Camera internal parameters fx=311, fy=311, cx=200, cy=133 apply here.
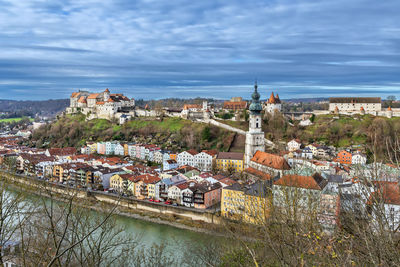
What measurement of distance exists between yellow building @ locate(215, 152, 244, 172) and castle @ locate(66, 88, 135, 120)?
1851 cm

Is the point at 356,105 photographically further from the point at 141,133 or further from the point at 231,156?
the point at 141,133

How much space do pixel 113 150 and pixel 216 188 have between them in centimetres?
1589

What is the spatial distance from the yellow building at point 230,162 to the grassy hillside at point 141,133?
14.2 feet

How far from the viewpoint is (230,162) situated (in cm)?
2134

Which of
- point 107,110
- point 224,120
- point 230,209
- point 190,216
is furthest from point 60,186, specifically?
point 107,110

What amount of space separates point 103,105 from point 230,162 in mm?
22541

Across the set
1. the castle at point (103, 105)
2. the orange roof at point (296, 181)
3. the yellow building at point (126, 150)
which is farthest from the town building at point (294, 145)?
the castle at point (103, 105)

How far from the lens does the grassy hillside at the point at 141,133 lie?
27234 mm

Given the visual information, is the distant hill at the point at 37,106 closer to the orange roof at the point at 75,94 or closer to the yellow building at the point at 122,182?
the orange roof at the point at 75,94

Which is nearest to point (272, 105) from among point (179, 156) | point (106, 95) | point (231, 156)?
point (231, 156)

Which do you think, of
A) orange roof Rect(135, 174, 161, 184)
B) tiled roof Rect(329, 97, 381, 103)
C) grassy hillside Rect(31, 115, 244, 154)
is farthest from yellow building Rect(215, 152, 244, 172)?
tiled roof Rect(329, 97, 381, 103)

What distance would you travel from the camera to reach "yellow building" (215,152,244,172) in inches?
829

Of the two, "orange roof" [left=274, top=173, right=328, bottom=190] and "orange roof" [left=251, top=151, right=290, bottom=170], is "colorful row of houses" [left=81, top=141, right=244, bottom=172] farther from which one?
"orange roof" [left=274, top=173, right=328, bottom=190]

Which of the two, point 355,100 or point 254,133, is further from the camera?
point 355,100
